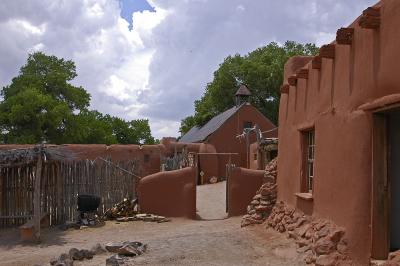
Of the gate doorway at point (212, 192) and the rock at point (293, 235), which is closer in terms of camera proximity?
the rock at point (293, 235)

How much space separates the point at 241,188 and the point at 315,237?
725cm

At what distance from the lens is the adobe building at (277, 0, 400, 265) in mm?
6949

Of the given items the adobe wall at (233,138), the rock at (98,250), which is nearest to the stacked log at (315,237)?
the rock at (98,250)

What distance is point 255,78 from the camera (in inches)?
1700

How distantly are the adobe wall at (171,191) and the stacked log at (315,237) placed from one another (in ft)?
16.0

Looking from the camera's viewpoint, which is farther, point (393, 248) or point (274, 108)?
point (274, 108)

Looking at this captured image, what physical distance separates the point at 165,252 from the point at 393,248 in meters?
4.20

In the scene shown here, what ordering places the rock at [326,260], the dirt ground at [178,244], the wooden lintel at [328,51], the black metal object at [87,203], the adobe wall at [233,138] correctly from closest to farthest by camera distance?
1. the rock at [326,260]
2. the wooden lintel at [328,51]
3. the dirt ground at [178,244]
4. the black metal object at [87,203]
5. the adobe wall at [233,138]

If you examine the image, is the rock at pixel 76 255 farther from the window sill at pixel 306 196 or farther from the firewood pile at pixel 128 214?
the firewood pile at pixel 128 214

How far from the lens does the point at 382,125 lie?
713cm

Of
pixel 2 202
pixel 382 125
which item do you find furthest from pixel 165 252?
pixel 2 202

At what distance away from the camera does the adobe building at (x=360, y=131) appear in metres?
6.95

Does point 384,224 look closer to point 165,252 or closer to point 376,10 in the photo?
point 376,10

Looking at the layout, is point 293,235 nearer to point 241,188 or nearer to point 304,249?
point 304,249
